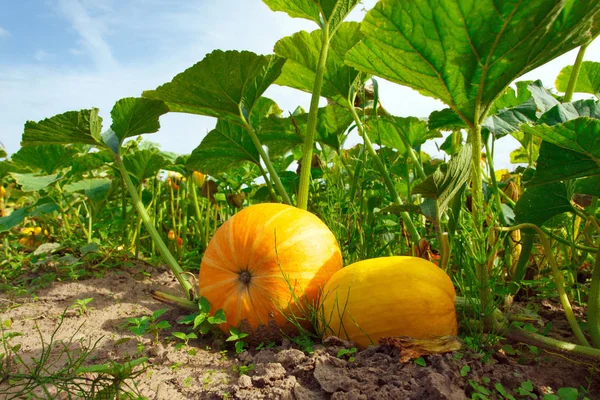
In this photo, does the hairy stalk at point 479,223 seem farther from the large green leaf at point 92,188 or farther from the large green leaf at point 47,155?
the large green leaf at point 47,155

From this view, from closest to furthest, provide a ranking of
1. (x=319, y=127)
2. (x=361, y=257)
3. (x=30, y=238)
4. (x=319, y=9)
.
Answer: (x=319, y=9)
(x=361, y=257)
(x=319, y=127)
(x=30, y=238)

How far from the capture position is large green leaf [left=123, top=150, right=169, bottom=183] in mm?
2473

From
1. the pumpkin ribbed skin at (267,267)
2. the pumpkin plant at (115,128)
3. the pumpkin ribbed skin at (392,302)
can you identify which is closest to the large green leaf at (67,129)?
the pumpkin plant at (115,128)

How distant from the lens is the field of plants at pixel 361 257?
1290mm

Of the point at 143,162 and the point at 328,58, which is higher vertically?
the point at 328,58

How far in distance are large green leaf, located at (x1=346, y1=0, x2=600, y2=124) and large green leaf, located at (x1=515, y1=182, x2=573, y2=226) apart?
34cm

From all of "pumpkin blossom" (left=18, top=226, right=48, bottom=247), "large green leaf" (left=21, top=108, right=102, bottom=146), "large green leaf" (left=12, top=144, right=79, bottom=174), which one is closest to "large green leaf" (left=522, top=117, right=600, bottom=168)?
"large green leaf" (left=21, top=108, right=102, bottom=146)

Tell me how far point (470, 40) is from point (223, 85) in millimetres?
1023

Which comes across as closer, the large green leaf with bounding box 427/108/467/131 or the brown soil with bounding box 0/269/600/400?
the brown soil with bounding box 0/269/600/400

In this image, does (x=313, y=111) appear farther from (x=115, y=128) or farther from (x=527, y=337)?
(x=527, y=337)

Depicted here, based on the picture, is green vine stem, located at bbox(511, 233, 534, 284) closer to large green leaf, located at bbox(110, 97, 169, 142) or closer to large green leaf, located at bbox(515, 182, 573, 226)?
large green leaf, located at bbox(515, 182, 573, 226)

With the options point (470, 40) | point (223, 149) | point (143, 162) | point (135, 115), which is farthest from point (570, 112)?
point (143, 162)

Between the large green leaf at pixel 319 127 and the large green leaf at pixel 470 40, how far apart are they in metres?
0.84

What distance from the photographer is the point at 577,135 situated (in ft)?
4.22
